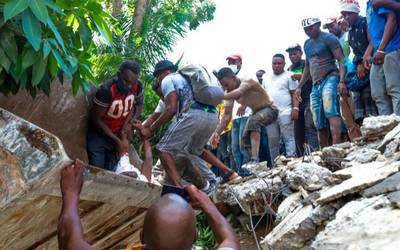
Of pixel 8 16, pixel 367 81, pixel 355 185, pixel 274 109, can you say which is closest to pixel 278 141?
pixel 274 109

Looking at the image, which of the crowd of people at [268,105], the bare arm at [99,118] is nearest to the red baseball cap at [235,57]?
the crowd of people at [268,105]

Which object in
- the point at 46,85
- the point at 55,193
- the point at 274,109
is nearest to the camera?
the point at 55,193

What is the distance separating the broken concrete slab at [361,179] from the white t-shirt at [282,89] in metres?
2.73

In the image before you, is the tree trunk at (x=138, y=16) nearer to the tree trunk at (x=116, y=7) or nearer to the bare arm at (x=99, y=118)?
the tree trunk at (x=116, y=7)

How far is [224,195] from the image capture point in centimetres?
678

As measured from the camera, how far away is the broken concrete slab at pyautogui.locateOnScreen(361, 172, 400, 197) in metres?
3.74

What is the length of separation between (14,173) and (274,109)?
5.21m

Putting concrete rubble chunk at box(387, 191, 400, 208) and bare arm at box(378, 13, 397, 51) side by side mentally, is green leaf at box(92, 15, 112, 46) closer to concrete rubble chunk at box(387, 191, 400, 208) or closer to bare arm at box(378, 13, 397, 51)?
concrete rubble chunk at box(387, 191, 400, 208)

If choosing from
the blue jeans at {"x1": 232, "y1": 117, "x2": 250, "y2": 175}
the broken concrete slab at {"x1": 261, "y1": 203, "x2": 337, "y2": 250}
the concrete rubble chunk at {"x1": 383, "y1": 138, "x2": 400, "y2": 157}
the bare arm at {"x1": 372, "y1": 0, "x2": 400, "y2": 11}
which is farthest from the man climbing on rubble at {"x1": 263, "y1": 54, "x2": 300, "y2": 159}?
the broken concrete slab at {"x1": 261, "y1": 203, "x2": 337, "y2": 250}

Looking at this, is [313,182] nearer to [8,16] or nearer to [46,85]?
[46,85]

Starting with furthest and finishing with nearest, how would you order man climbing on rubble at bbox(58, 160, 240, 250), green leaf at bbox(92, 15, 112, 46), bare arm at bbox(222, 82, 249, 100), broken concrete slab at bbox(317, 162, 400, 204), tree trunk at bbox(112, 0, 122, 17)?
tree trunk at bbox(112, 0, 122, 17) < bare arm at bbox(222, 82, 249, 100) < broken concrete slab at bbox(317, 162, 400, 204) < green leaf at bbox(92, 15, 112, 46) < man climbing on rubble at bbox(58, 160, 240, 250)

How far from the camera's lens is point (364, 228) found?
3.42 metres

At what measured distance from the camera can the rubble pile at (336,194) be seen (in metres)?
3.45

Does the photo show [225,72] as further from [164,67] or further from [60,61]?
[60,61]
